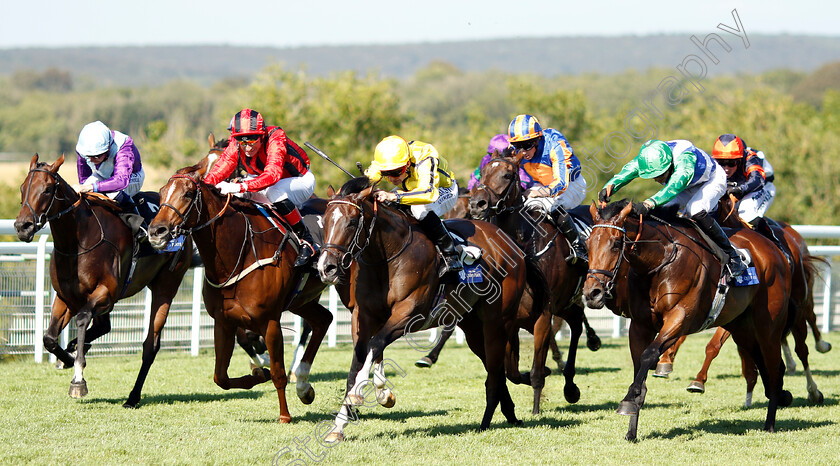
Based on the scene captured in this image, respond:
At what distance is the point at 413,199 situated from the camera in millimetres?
6234

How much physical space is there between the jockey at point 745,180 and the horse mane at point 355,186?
3.46 metres

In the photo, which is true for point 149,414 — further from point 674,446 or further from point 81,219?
point 674,446

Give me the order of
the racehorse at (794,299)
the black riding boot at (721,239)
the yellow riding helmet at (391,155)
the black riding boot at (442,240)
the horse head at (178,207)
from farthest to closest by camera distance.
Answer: the racehorse at (794,299)
the black riding boot at (721,239)
the black riding boot at (442,240)
the yellow riding helmet at (391,155)
the horse head at (178,207)

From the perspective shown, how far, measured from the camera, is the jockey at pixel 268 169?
6738mm

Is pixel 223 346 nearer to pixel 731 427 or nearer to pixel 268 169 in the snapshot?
pixel 268 169

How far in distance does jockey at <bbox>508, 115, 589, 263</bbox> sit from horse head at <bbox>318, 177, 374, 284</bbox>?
7.04 ft

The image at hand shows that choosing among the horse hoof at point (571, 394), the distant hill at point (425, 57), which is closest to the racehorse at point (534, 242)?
the horse hoof at point (571, 394)

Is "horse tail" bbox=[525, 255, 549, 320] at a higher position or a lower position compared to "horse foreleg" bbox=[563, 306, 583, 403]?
higher

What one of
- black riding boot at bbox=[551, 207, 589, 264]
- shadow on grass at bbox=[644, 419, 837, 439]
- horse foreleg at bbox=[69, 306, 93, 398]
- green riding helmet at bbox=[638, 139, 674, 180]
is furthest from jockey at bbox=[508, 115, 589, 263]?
horse foreleg at bbox=[69, 306, 93, 398]

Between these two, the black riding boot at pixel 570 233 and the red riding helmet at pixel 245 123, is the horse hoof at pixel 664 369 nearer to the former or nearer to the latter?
the black riding boot at pixel 570 233

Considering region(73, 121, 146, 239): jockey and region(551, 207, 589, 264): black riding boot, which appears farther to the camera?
region(551, 207, 589, 264): black riding boot

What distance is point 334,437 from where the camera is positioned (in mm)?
5949

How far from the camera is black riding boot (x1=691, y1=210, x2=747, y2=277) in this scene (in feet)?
21.7

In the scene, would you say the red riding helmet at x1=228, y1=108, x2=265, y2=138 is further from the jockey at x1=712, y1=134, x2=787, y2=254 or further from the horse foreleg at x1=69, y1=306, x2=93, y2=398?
the jockey at x1=712, y1=134, x2=787, y2=254
